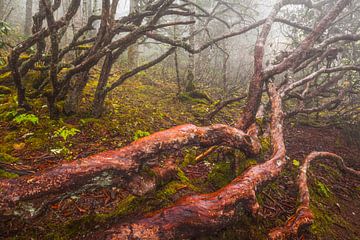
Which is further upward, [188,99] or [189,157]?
[188,99]

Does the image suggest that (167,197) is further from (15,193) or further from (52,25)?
(52,25)

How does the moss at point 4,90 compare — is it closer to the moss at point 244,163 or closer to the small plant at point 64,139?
the small plant at point 64,139

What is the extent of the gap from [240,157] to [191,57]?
528cm

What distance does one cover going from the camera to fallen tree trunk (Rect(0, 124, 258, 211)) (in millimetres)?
1640

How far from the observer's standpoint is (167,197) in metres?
2.72

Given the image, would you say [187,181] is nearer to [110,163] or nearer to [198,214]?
[198,214]

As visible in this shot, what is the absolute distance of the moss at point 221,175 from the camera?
340cm

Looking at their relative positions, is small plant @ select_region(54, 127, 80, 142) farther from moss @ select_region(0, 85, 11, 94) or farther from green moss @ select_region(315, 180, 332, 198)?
green moss @ select_region(315, 180, 332, 198)

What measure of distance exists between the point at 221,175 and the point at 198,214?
1.52 metres

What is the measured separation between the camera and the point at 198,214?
2078 millimetres

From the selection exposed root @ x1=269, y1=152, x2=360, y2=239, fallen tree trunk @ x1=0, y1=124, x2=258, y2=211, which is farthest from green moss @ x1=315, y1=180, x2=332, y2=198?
fallen tree trunk @ x1=0, y1=124, x2=258, y2=211

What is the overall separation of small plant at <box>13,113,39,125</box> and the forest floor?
17mm

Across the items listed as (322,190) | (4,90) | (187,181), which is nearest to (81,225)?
(187,181)

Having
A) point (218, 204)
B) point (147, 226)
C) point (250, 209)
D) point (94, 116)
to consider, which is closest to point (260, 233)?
point (250, 209)
